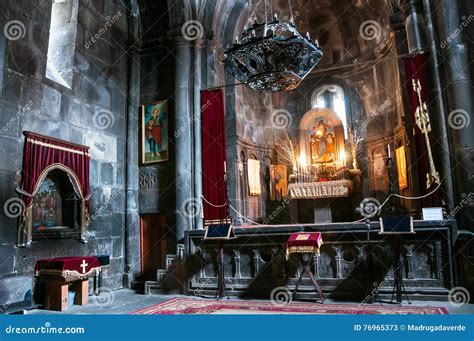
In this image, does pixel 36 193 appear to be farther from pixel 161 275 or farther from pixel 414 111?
pixel 414 111

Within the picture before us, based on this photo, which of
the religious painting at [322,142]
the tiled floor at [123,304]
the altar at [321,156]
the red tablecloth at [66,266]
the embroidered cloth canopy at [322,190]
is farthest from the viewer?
the religious painting at [322,142]

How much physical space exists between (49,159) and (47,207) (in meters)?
1.09

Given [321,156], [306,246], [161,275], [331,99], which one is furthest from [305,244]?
[331,99]

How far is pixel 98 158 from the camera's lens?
10234 mm

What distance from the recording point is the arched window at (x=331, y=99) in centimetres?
1580

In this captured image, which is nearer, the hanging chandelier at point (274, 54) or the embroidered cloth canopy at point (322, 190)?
the hanging chandelier at point (274, 54)

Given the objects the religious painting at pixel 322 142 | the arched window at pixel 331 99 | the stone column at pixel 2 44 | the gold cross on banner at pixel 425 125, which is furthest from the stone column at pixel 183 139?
the arched window at pixel 331 99

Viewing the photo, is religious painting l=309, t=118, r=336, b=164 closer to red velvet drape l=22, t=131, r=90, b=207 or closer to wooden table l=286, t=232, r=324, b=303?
wooden table l=286, t=232, r=324, b=303

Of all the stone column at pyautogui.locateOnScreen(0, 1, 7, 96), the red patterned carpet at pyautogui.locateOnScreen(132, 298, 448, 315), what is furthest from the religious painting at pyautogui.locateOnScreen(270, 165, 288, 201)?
the stone column at pyautogui.locateOnScreen(0, 1, 7, 96)

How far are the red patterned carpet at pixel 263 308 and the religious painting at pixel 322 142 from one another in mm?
7586

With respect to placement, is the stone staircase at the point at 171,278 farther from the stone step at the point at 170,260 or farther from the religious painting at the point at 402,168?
the religious painting at the point at 402,168

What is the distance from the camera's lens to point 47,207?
8.68 m

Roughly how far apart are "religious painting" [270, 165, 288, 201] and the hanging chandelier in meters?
8.08

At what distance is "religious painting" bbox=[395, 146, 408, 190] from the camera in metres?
11.2
